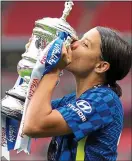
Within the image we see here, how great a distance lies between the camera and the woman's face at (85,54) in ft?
5.08

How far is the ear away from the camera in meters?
1.58

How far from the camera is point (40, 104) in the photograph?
1.45 metres

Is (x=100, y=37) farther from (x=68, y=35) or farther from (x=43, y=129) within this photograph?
(x=43, y=129)

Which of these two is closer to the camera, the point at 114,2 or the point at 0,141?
the point at 0,141

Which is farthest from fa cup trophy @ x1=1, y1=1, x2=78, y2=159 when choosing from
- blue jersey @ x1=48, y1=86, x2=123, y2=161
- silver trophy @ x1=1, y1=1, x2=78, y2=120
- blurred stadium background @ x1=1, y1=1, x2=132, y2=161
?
blurred stadium background @ x1=1, y1=1, x2=132, y2=161

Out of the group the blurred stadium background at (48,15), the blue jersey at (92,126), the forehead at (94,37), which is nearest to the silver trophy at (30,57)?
the forehead at (94,37)

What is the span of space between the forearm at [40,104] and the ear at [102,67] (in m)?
0.15

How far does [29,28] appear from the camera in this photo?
5.94m

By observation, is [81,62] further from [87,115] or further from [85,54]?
[87,115]

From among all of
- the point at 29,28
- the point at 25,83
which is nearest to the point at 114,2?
the point at 29,28

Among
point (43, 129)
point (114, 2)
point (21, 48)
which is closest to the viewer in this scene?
point (43, 129)

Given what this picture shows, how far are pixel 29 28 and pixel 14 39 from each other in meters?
0.28

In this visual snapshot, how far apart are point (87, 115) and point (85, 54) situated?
7.4 inches

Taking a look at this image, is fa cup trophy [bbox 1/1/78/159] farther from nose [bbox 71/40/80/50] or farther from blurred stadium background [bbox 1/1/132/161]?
blurred stadium background [bbox 1/1/132/161]
